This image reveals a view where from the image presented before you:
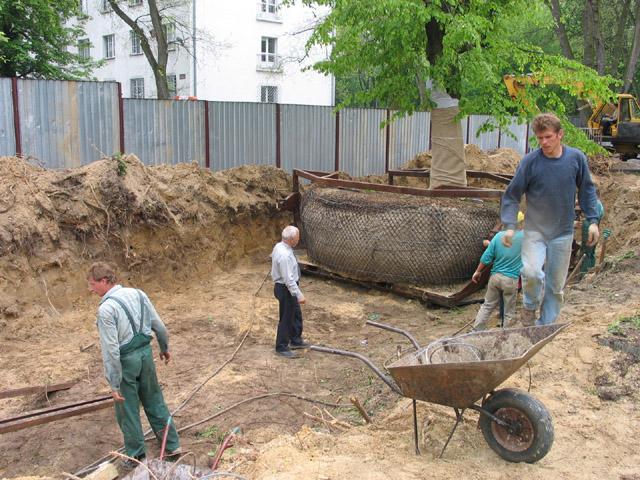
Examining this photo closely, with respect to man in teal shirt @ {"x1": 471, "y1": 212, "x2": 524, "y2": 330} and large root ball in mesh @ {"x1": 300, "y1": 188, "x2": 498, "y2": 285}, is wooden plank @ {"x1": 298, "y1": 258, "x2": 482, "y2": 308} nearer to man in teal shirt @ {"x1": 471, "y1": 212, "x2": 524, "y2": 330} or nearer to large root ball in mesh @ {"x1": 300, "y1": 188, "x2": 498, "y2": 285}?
large root ball in mesh @ {"x1": 300, "y1": 188, "x2": 498, "y2": 285}

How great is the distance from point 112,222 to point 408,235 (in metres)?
4.58

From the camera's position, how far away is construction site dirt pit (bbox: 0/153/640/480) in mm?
4402

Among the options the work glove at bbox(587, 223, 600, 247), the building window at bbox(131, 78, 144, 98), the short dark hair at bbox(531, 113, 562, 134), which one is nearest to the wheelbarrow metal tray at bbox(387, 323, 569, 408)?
the work glove at bbox(587, 223, 600, 247)

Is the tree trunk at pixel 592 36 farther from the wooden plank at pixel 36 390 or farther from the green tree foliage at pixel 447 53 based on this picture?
the wooden plank at pixel 36 390

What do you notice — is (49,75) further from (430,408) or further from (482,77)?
(430,408)

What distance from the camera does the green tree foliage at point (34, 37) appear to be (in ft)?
65.7

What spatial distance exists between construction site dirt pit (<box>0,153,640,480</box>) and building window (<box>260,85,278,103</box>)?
2454cm

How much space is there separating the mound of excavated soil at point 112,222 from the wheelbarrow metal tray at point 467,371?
6.07 m

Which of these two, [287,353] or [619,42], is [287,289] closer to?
[287,353]

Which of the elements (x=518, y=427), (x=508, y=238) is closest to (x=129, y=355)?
(x=518, y=427)

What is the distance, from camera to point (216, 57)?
33469mm

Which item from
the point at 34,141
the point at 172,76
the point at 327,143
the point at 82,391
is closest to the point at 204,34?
the point at 172,76

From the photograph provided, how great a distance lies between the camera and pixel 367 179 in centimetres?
1509

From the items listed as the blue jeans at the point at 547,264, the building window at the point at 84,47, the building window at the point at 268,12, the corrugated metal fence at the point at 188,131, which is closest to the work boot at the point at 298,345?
the blue jeans at the point at 547,264
